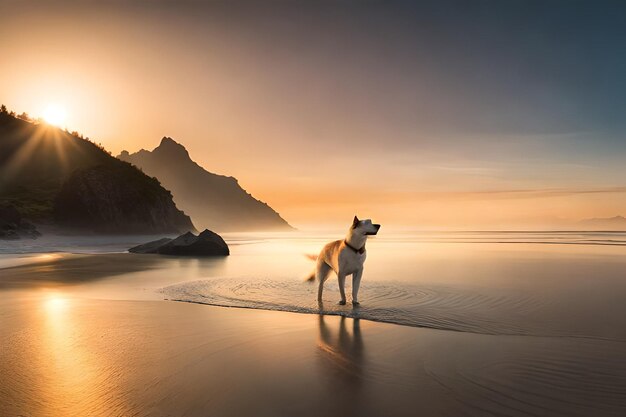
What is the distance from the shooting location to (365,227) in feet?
32.4

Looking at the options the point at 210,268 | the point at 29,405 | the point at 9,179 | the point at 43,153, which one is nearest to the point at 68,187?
the point at 9,179

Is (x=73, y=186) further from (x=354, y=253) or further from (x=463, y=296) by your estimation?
(x=463, y=296)

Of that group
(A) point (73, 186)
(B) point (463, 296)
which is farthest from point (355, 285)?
(A) point (73, 186)

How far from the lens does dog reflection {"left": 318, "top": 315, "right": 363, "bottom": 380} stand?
5309 millimetres

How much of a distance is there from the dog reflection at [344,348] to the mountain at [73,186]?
57527 mm

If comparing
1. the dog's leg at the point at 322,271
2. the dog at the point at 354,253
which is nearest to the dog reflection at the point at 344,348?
the dog at the point at 354,253

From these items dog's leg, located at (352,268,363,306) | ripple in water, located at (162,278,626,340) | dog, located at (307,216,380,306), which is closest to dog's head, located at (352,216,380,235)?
dog, located at (307,216,380,306)

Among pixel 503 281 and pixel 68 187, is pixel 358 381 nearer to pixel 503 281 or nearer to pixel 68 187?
pixel 503 281

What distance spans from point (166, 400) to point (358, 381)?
7.10 ft

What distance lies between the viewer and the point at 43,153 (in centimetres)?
7838

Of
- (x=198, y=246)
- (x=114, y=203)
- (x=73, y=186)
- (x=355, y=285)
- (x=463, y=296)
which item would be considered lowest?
(x=463, y=296)

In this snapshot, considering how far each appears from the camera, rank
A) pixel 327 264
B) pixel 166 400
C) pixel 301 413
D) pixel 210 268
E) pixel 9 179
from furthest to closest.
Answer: pixel 9 179, pixel 210 268, pixel 327 264, pixel 166 400, pixel 301 413

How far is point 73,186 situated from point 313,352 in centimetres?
6748

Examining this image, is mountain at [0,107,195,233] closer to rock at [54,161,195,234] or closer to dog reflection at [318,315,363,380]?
rock at [54,161,195,234]
